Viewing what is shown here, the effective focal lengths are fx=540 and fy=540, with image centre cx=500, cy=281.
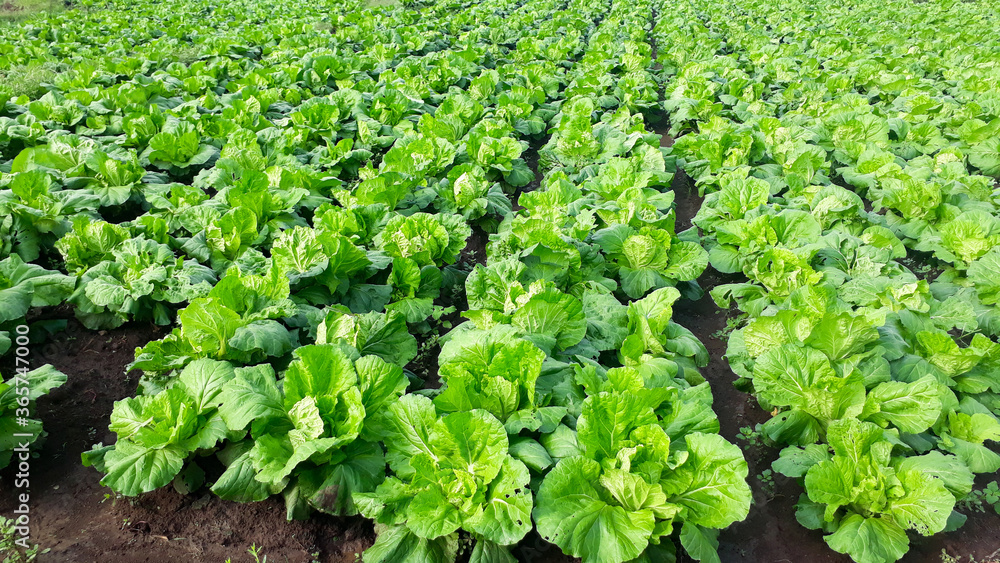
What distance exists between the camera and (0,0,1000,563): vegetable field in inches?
116

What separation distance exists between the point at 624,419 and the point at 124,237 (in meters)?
4.60

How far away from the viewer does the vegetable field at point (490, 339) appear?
116 inches

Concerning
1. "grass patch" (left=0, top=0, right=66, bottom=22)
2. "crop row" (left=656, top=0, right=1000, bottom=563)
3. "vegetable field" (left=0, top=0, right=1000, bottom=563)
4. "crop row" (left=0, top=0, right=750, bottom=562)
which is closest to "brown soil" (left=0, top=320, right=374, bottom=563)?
"vegetable field" (left=0, top=0, right=1000, bottom=563)

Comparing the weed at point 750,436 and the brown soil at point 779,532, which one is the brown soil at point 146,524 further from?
the weed at point 750,436

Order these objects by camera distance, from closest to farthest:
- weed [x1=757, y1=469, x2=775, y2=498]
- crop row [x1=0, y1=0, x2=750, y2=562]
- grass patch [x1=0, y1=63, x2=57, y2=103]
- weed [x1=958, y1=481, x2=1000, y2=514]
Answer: crop row [x1=0, y1=0, x2=750, y2=562], weed [x1=958, y1=481, x2=1000, y2=514], weed [x1=757, y1=469, x2=775, y2=498], grass patch [x1=0, y1=63, x2=57, y2=103]

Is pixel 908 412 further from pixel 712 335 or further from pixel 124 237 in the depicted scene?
pixel 124 237

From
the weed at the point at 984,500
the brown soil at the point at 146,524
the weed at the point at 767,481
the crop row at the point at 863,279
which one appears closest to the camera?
the brown soil at the point at 146,524

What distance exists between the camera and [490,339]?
341cm

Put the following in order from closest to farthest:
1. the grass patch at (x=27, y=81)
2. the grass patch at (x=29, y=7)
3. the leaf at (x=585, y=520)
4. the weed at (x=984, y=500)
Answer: the leaf at (x=585, y=520), the weed at (x=984, y=500), the grass patch at (x=27, y=81), the grass patch at (x=29, y=7)

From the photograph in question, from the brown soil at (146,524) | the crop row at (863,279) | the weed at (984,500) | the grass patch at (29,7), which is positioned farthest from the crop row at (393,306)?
the grass patch at (29,7)

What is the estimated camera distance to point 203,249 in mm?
4988

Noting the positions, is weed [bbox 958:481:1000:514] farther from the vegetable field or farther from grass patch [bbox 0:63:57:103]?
grass patch [bbox 0:63:57:103]

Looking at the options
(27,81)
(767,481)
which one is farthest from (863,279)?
(27,81)

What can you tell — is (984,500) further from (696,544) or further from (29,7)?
(29,7)
